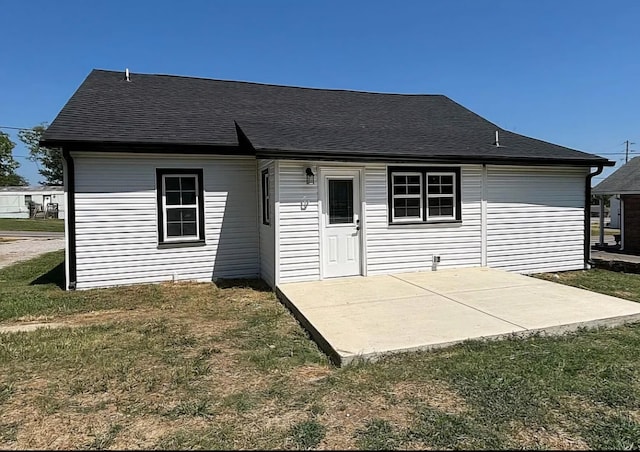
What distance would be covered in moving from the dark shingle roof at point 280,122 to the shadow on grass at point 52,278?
3.26 metres

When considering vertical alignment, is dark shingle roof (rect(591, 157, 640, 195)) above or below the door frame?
above

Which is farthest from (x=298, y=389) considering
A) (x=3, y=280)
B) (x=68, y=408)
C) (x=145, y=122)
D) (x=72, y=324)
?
(x=3, y=280)

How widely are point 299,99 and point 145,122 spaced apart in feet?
15.5

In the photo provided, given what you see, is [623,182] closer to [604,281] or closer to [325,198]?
[604,281]

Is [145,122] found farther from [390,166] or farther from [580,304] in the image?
[580,304]

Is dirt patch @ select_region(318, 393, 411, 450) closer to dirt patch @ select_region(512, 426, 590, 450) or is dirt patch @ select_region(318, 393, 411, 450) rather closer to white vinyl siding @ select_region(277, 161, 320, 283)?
dirt patch @ select_region(512, 426, 590, 450)

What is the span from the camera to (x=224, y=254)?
9062mm

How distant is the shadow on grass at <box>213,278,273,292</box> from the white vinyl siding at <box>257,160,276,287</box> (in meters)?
0.12

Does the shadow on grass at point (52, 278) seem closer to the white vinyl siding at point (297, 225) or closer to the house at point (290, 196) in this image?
the house at point (290, 196)

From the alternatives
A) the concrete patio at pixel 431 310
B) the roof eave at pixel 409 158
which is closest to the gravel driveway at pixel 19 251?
the roof eave at pixel 409 158

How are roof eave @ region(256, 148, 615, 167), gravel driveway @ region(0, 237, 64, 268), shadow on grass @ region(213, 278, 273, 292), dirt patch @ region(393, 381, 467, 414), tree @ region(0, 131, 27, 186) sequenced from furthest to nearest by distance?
tree @ region(0, 131, 27, 186)
gravel driveway @ region(0, 237, 64, 268)
shadow on grass @ region(213, 278, 273, 292)
roof eave @ region(256, 148, 615, 167)
dirt patch @ region(393, 381, 467, 414)

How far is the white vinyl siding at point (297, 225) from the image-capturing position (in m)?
7.69

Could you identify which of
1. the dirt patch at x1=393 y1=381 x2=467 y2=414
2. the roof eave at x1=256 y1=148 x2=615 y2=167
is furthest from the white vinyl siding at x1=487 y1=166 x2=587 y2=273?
the dirt patch at x1=393 y1=381 x2=467 y2=414

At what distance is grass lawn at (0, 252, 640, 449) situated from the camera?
2.90 m
